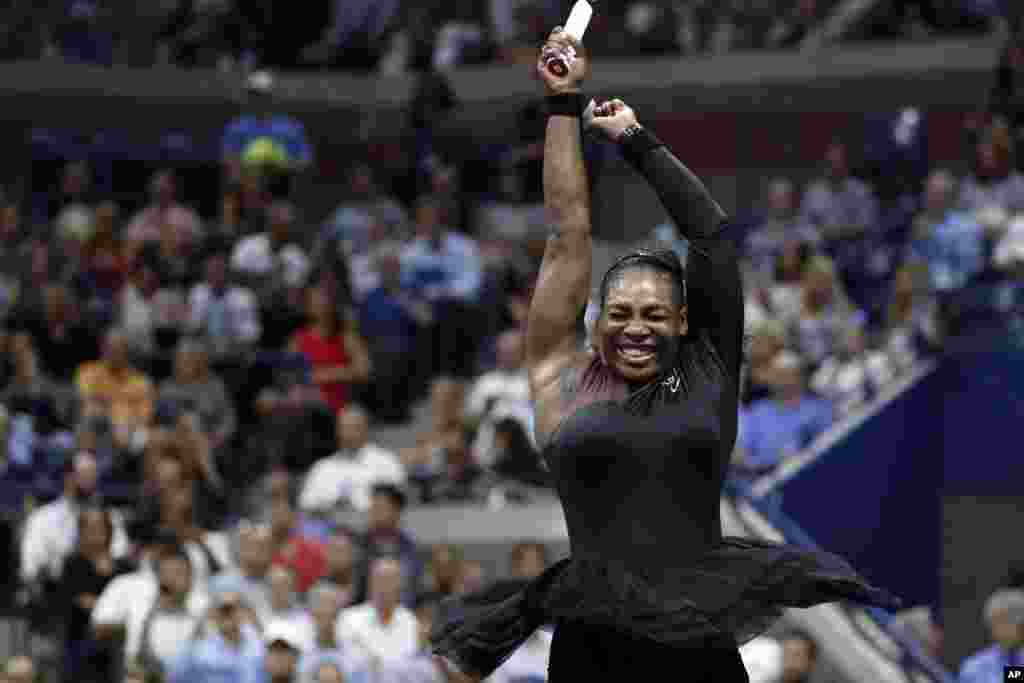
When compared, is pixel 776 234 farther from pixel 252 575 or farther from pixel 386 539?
pixel 252 575

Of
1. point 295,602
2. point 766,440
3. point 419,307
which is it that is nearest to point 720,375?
point 295,602

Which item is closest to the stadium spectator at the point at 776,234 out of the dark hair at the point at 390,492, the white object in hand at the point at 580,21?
the dark hair at the point at 390,492

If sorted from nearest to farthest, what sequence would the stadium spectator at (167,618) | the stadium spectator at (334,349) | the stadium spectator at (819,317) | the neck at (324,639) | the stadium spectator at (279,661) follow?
1. the stadium spectator at (279,661)
2. the neck at (324,639)
3. the stadium spectator at (167,618)
4. the stadium spectator at (819,317)
5. the stadium spectator at (334,349)

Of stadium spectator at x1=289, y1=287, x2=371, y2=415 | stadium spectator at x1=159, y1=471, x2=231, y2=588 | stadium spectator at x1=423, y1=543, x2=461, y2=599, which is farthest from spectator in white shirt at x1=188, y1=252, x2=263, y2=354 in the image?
stadium spectator at x1=423, y1=543, x2=461, y2=599

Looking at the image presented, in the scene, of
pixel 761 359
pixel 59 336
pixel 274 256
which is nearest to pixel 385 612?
pixel 761 359

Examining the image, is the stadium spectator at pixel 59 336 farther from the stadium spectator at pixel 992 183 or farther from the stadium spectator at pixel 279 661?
the stadium spectator at pixel 992 183

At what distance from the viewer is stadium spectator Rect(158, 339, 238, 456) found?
12.6 meters

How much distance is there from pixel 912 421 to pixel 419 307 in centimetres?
336

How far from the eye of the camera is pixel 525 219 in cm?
1620

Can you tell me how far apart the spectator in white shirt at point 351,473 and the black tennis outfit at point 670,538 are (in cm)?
737

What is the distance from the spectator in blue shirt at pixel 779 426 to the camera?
1167 cm

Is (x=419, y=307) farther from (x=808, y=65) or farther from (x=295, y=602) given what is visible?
(x=808, y=65)

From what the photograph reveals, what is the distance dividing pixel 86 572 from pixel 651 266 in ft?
22.4

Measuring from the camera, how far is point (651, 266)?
4.58 m
